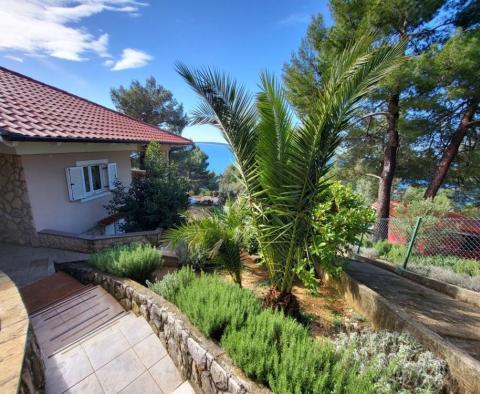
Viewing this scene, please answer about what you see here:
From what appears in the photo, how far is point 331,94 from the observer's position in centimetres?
272

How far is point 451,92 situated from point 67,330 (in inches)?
467

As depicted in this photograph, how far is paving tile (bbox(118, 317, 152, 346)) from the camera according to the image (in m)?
3.44

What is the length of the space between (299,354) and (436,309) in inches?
149

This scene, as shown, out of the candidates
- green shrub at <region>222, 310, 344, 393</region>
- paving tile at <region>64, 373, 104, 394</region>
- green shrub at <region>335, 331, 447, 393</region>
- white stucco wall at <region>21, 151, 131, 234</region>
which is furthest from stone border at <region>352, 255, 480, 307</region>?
white stucco wall at <region>21, 151, 131, 234</region>

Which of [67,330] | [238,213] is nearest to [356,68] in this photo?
[238,213]

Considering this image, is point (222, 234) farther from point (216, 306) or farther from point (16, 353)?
point (16, 353)

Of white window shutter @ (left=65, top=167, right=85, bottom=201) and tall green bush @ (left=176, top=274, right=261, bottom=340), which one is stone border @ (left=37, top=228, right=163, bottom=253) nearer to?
white window shutter @ (left=65, top=167, right=85, bottom=201)

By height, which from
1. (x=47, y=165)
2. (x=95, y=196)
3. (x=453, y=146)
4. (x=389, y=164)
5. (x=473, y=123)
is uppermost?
(x=473, y=123)

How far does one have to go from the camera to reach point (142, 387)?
276cm

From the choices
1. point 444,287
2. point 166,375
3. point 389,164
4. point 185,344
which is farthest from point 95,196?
point 389,164

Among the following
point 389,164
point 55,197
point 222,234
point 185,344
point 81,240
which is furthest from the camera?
point 389,164

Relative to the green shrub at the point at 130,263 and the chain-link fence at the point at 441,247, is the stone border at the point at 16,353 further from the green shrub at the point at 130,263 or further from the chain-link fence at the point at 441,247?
the chain-link fence at the point at 441,247

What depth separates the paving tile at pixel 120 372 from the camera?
9.11ft

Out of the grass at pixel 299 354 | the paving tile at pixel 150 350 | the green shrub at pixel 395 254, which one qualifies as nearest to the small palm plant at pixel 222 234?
the grass at pixel 299 354
